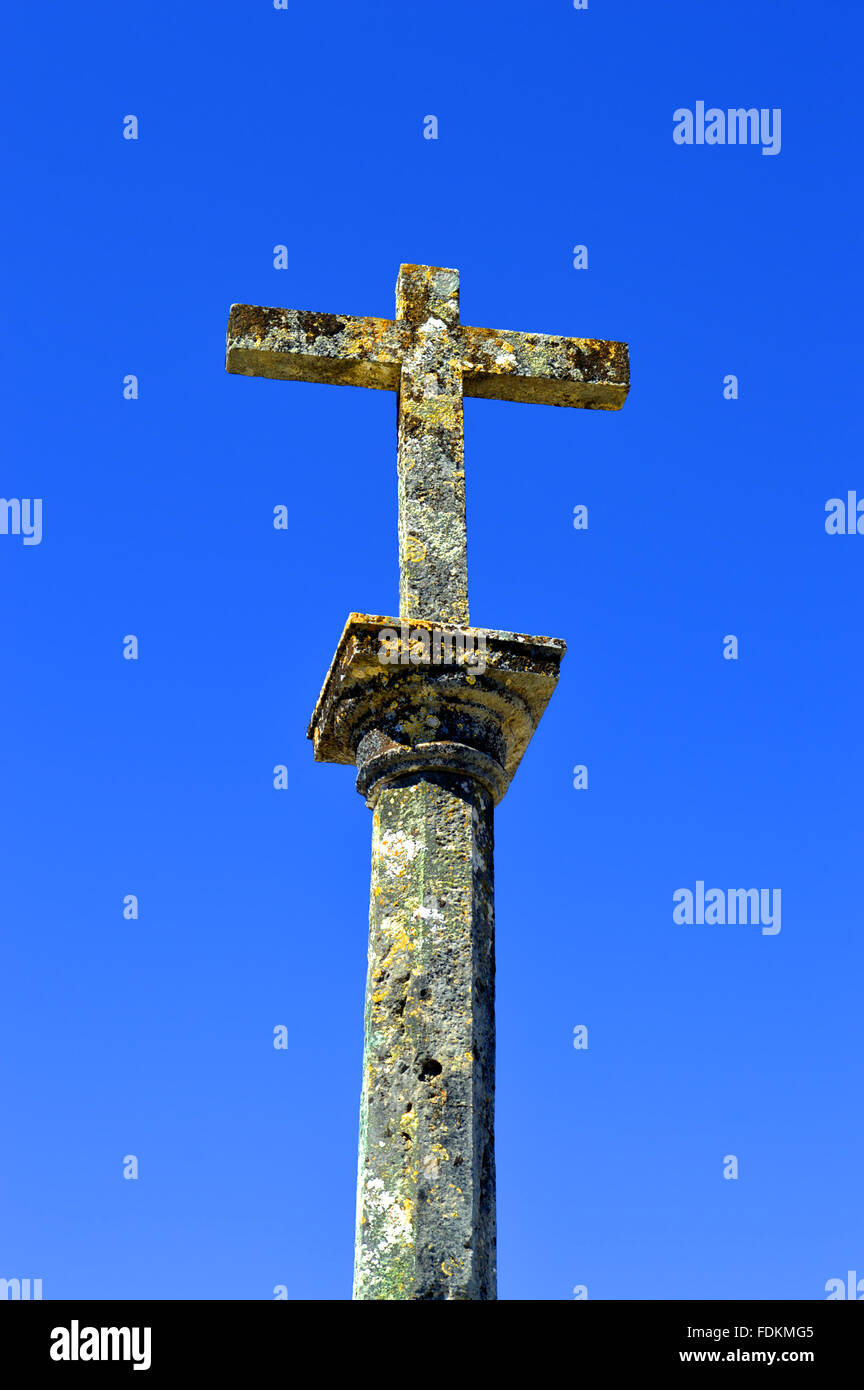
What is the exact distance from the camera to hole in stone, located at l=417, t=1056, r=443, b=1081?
208 inches

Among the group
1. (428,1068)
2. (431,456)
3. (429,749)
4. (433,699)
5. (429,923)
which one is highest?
(431,456)

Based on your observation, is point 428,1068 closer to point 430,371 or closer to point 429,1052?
point 429,1052

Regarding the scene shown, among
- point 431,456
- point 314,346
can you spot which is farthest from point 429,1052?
point 314,346

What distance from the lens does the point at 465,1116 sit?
5246mm

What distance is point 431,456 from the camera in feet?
21.6

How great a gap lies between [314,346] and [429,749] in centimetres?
206

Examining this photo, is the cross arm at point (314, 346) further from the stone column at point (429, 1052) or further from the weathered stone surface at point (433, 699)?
the stone column at point (429, 1052)
